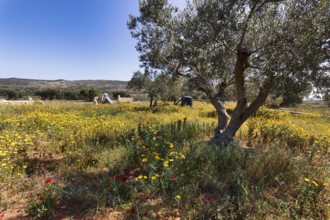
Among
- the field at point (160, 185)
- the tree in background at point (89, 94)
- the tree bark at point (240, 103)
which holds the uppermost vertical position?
the tree bark at point (240, 103)

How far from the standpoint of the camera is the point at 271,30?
15.6 ft

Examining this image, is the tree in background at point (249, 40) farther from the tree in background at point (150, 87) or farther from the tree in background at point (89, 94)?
the tree in background at point (89, 94)

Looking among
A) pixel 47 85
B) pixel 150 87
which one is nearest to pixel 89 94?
pixel 150 87

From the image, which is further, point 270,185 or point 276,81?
point 276,81

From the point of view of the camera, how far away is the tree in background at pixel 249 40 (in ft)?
13.0

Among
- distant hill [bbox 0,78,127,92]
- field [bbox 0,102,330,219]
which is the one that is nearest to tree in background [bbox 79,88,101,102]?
distant hill [bbox 0,78,127,92]

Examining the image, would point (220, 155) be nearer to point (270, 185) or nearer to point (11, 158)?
point (270, 185)

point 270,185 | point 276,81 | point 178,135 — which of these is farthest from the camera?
point 178,135

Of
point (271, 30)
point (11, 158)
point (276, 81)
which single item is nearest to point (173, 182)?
point (276, 81)

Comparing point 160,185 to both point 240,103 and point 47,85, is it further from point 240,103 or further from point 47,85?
point 47,85

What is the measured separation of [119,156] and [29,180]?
70.1 inches

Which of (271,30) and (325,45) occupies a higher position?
(271,30)

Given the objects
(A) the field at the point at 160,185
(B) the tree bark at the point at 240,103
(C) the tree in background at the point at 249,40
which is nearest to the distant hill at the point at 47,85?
(C) the tree in background at the point at 249,40

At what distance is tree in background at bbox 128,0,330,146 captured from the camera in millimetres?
3965
